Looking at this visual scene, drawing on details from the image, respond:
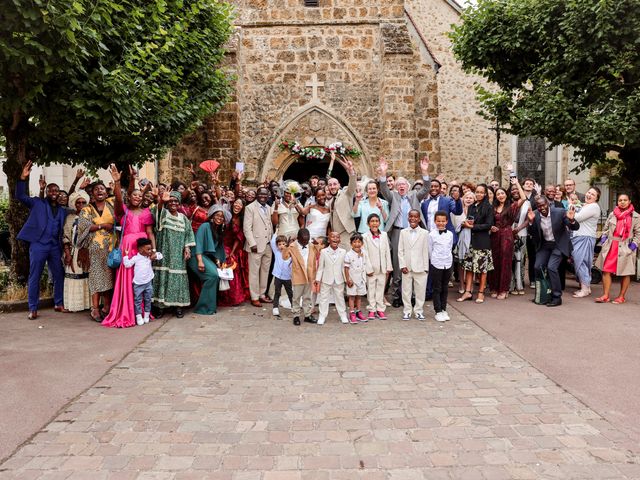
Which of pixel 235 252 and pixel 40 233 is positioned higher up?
pixel 40 233

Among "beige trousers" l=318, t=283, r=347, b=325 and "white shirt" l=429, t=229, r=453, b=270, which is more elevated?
"white shirt" l=429, t=229, r=453, b=270

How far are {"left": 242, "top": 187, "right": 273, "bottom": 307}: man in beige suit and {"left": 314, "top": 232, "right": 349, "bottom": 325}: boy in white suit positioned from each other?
1.56 meters

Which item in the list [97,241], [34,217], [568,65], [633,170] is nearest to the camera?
[97,241]

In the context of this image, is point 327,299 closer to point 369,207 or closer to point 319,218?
point 319,218

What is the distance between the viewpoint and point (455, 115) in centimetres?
1970

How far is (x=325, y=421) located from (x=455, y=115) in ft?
58.4

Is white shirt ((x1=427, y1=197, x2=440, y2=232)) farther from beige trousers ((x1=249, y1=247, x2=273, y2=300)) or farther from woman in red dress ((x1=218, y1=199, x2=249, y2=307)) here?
woman in red dress ((x1=218, y1=199, x2=249, y2=307))

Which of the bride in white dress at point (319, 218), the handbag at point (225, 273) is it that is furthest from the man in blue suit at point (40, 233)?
the bride in white dress at point (319, 218)

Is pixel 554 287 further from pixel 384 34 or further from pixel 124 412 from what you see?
pixel 384 34

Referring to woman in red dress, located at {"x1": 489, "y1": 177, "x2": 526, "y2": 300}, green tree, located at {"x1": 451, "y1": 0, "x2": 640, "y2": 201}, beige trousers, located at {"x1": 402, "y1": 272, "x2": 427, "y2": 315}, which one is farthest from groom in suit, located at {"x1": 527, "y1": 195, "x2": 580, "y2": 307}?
beige trousers, located at {"x1": 402, "y1": 272, "x2": 427, "y2": 315}

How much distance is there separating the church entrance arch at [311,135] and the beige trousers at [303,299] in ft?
25.4

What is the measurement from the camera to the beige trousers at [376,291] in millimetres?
7504

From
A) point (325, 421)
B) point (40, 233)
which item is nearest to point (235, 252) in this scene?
point (40, 233)

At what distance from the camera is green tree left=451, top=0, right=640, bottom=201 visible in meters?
9.38
